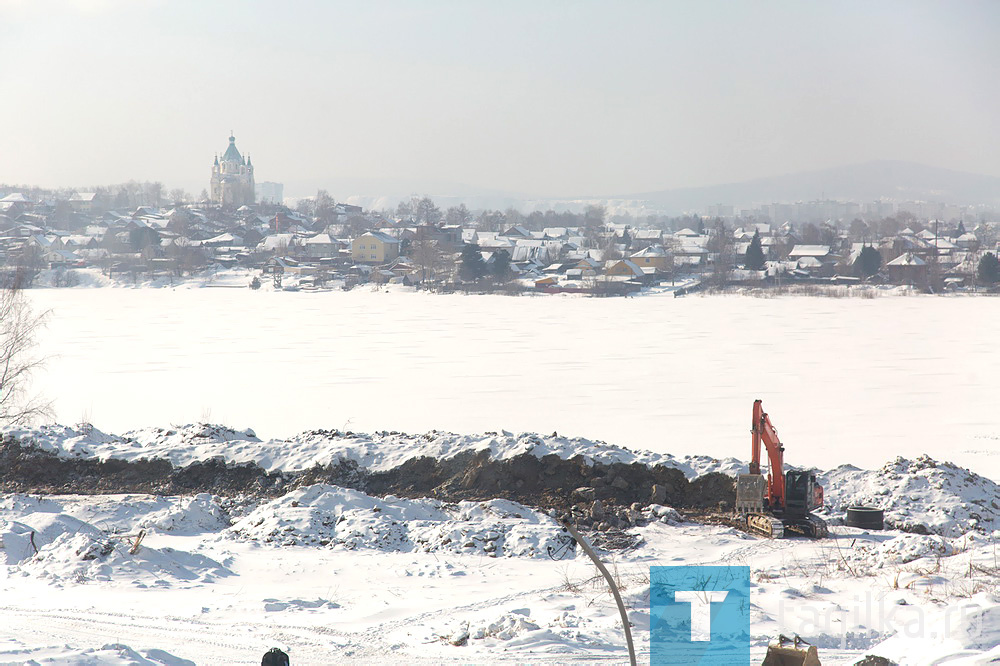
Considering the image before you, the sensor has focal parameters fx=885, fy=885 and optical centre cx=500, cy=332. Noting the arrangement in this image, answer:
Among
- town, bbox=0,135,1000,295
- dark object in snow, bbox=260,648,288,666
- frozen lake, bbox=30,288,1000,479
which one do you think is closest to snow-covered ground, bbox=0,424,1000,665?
dark object in snow, bbox=260,648,288,666

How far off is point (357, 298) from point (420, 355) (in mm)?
32865

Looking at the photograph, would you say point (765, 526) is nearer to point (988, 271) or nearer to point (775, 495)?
point (775, 495)

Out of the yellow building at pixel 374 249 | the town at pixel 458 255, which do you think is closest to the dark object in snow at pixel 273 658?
the town at pixel 458 255

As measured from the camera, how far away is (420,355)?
106ft

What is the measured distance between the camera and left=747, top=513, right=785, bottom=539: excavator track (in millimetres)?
11328

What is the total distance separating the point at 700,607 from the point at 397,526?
448cm

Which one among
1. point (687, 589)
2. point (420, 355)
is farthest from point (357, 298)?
point (687, 589)

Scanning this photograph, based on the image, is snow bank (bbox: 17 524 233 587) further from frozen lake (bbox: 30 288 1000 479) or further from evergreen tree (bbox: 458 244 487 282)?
evergreen tree (bbox: 458 244 487 282)

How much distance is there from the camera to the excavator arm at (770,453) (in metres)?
11.4

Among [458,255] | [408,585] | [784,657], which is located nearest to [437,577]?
[408,585]

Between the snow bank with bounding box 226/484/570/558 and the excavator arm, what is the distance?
9.04ft

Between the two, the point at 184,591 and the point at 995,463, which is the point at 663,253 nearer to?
the point at 995,463

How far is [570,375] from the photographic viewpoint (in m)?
27.6

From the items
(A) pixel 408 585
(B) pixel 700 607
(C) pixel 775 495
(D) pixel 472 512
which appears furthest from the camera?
(D) pixel 472 512
